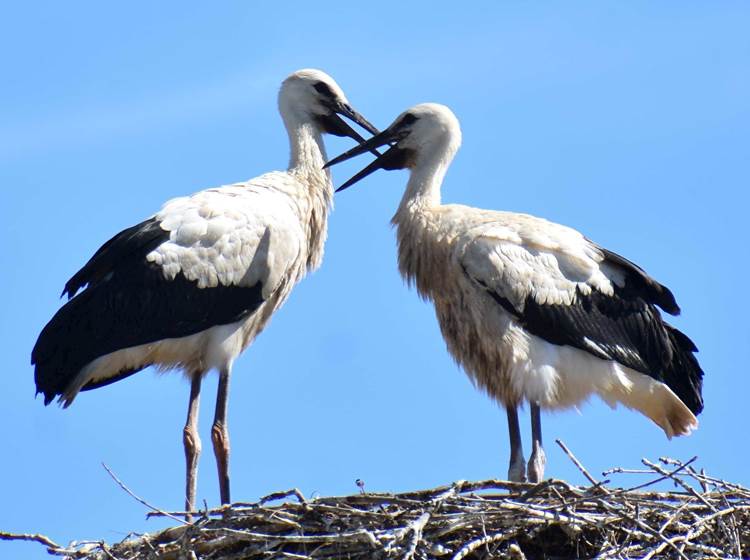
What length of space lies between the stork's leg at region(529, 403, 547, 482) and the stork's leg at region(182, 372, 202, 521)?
158 centimetres

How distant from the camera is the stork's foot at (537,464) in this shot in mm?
8367

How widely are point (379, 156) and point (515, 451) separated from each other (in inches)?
73.2

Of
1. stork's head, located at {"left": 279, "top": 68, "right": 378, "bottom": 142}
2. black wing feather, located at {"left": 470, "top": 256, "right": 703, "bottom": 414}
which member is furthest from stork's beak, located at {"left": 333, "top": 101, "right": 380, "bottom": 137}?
black wing feather, located at {"left": 470, "top": 256, "right": 703, "bottom": 414}

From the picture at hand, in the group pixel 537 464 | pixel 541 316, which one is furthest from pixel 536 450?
pixel 541 316

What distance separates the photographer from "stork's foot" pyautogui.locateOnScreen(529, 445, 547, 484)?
27.5ft

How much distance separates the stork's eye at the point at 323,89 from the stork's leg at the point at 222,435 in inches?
71.2

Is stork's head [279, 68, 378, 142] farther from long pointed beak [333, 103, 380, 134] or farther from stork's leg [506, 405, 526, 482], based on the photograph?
stork's leg [506, 405, 526, 482]

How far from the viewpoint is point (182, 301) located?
28.8ft

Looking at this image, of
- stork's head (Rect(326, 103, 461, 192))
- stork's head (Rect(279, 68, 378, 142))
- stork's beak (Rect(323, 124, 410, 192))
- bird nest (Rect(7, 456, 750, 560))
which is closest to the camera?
bird nest (Rect(7, 456, 750, 560))

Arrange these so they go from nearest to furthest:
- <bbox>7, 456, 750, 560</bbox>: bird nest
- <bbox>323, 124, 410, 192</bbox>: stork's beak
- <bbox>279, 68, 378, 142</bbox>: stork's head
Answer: <bbox>7, 456, 750, 560</bbox>: bird nest, <bbox>323, 124, 410, 192</bbox>: stork's beak, <bbox>279, 68, 378, 142</bbox>: stork's head

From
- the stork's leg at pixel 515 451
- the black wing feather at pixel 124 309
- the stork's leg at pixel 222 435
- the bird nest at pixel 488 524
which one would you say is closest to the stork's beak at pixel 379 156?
the black wing feather at pixel 124 309

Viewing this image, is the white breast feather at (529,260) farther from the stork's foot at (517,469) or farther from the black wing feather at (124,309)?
the black wing feather at (124,309)

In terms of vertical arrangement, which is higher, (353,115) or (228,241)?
(353,115)

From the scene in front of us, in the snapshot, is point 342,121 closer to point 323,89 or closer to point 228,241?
point 323,89
